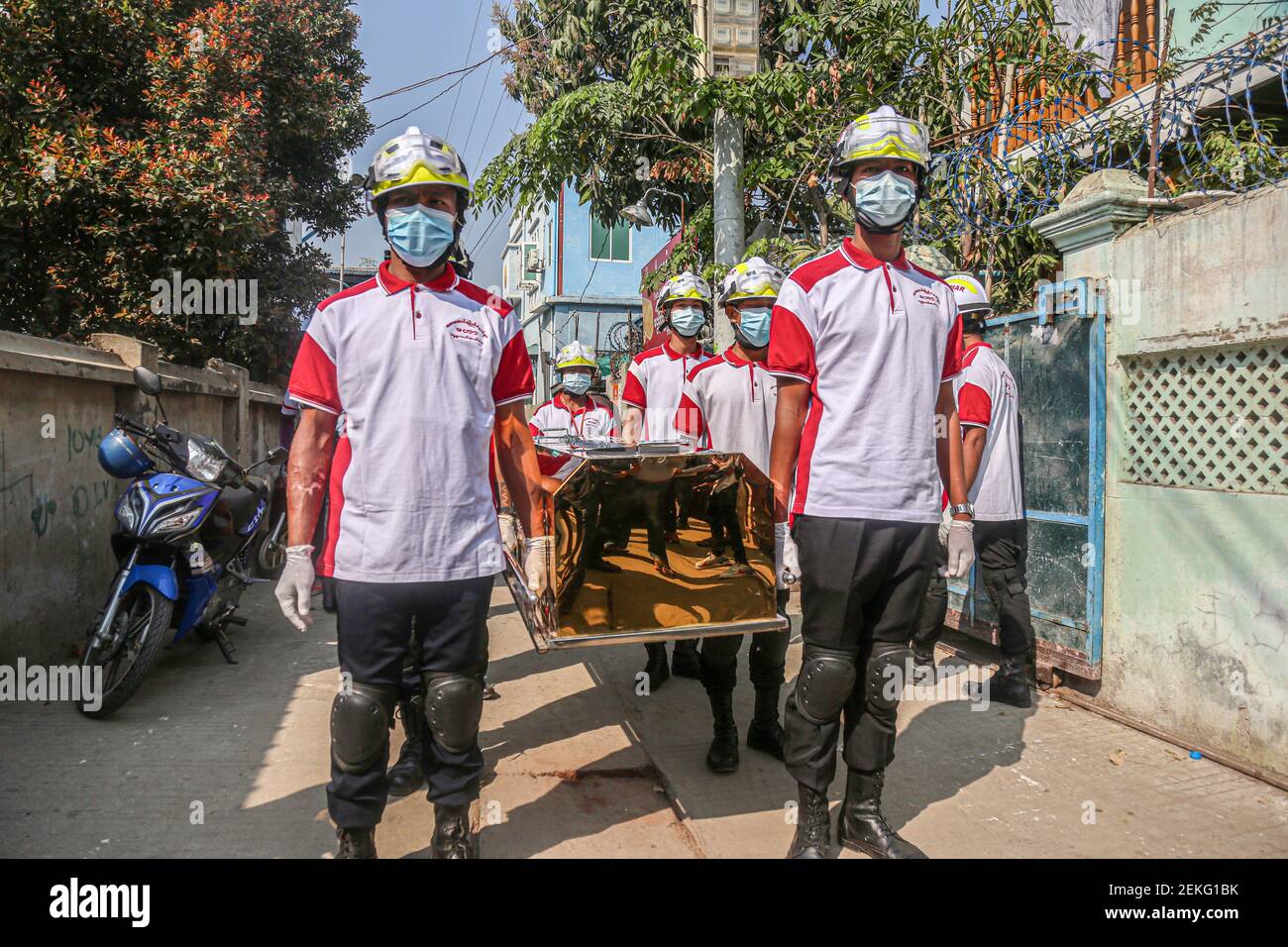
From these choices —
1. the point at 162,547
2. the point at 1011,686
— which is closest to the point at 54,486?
the point at 162,547

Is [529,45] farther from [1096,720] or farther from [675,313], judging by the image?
[1096,720]

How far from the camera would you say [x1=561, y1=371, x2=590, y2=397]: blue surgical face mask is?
7750 millimetres

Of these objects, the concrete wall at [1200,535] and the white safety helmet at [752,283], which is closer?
the concrete wall at [1200,535]

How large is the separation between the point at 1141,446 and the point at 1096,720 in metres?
1.40

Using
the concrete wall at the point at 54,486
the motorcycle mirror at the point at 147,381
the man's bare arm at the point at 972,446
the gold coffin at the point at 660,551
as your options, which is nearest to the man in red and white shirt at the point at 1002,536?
the man's bare arm at the point at 972,446

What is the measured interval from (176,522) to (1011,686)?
465cm

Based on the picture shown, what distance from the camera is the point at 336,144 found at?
39.0 feet

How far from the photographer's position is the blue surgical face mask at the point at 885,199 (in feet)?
9.86

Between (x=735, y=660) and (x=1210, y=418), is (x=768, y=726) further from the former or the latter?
(x=1210, y=418)

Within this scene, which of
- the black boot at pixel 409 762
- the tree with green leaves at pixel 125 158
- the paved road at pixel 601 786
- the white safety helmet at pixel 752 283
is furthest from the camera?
the tree with green leaves at pixel 125 158

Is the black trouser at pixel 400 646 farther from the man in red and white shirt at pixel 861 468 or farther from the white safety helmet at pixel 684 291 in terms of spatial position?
the white safety helmet at pixel 684 291

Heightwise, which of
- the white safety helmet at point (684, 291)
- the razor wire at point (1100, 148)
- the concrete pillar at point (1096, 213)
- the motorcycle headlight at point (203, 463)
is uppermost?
the razor wire at point (1100, 148)

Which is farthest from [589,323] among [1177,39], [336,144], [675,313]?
[675,313]

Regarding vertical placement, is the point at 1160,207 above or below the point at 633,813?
above
